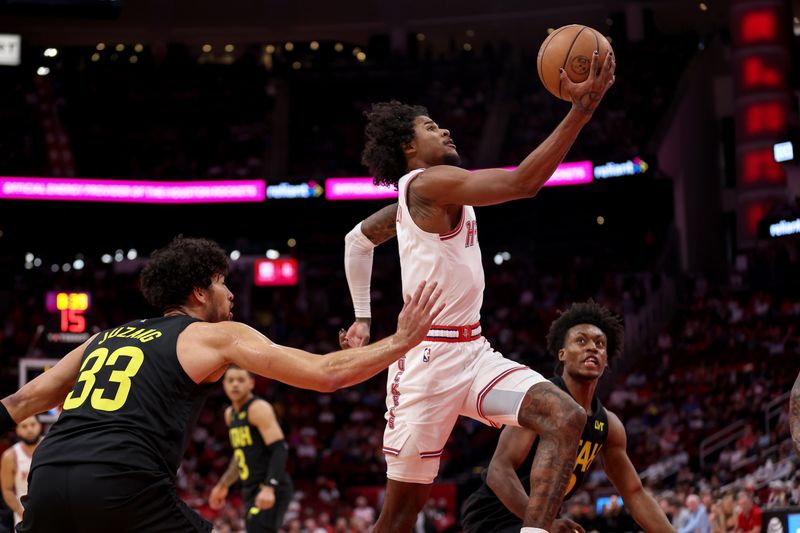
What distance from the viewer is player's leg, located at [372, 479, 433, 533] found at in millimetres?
5578

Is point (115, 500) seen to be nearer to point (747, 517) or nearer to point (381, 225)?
point (381, 225)

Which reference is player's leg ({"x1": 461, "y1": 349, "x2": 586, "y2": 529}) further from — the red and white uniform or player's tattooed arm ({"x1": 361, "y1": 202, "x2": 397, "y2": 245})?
→ player's tattooed arm ({"x1": 361, "y1": 202, "x2": 397, "y2": 245})

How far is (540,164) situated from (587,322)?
1852 millimetres

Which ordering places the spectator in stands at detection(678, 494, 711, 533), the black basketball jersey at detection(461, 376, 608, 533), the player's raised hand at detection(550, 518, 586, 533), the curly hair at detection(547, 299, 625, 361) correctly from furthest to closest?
the spectator in stands at detection(678, 494, 711, 533) → the curly hair at detection(547, 299, 625, 361) → the black basketball jersey at detection(461, 376, 608, 533) → the player's raised hand at detection(550, 518, 586, 533)

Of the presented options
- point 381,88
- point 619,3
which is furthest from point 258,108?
point 619,3

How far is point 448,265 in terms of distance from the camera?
18.7 feet

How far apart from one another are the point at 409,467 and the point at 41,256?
948 inches

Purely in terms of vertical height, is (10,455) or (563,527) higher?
(563,527)

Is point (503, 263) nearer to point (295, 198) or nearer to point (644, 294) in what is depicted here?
point (644, 294)

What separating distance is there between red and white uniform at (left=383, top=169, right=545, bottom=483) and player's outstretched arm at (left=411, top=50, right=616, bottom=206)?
0.38 meters

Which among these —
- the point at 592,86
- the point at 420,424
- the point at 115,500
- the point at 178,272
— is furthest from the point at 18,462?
the point at 592,86

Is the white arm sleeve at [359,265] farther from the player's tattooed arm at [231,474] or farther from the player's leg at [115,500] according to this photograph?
the player's tattooed arm at [231,474]

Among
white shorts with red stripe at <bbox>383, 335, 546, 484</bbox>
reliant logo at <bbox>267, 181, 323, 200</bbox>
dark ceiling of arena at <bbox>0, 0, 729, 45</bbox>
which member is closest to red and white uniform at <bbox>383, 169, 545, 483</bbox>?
white shorts with red stripe at <bbox>383, 335, 546, 484</bbox>

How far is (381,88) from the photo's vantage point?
1123 inches
